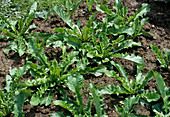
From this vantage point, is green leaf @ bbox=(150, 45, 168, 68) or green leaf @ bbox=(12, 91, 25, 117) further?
green leaf @ bbox=(150, 45, 168, 68)

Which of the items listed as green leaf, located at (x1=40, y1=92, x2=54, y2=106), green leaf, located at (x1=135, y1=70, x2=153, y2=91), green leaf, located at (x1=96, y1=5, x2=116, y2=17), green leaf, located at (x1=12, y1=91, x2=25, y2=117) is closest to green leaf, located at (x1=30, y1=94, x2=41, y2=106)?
green leaf, located at (x1=40, y1=92, x2=54, y2=106)

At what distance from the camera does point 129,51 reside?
323 cm

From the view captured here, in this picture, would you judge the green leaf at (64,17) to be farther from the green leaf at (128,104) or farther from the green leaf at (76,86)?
the green leaf at (128,104)

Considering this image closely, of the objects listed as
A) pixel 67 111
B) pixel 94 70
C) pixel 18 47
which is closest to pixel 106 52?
pixel 94 70

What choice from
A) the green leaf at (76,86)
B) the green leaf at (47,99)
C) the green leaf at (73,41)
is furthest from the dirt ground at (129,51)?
the green leaf at (73,41)

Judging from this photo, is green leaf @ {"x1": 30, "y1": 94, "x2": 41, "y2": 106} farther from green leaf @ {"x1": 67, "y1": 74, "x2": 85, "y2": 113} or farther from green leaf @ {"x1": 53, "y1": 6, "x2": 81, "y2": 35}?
green leaf @ {"x1": 53, "y1": 6, "x2": 81, "y2": 35}

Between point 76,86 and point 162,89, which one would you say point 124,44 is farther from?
point 76,86

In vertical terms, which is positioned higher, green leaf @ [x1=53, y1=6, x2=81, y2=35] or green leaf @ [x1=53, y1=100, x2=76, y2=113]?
green leaf @ [x1=53, y1=6, x2=81, y2=35]

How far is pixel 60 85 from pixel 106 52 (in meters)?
0.80

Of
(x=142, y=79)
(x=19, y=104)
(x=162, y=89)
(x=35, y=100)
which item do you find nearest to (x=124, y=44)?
(x=142, y=79)

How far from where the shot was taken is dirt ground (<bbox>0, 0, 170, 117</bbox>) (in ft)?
8.42

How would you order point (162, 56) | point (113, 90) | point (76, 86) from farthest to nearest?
point (162, 56) < point (113, 90) < point (76, 86)

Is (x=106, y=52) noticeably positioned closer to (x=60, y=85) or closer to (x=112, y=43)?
(x=112, y=43)

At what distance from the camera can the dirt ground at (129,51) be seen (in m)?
2.57
